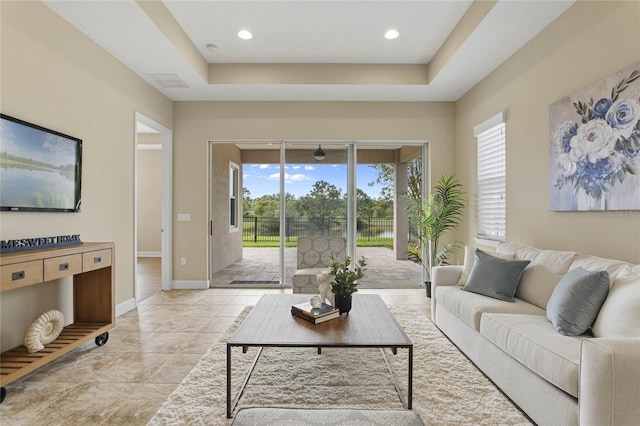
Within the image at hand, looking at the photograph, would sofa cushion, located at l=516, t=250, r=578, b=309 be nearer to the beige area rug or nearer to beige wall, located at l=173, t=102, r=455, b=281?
the beige area rug

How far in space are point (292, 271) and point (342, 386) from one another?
3.11 metres

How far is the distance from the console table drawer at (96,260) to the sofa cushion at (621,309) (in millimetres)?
3575

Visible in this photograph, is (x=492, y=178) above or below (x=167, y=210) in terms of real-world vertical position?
above

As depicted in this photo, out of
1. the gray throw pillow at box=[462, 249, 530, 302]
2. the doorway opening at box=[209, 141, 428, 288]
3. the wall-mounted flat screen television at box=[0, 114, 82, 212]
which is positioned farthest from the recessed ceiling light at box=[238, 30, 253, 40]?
the gray throw pillow at box=[462, 249, 530, 302]

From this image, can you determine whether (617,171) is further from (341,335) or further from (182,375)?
(182,375)

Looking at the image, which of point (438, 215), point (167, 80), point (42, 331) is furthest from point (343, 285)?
point (167, 80)

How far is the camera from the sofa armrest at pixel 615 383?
1353 mm

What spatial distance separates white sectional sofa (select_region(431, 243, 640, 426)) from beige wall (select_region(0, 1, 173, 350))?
3.48 m

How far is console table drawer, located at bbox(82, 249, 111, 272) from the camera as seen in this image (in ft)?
8.75

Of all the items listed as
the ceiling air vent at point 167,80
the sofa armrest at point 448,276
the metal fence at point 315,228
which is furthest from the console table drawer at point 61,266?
the sofa armrest at point 448,276

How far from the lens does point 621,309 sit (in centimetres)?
173

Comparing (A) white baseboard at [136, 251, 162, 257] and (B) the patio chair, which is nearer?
(B) the patio chair

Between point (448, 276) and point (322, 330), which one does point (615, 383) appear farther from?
point (448, 276)

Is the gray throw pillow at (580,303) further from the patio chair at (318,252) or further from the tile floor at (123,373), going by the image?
the patio chair at (318,252)
